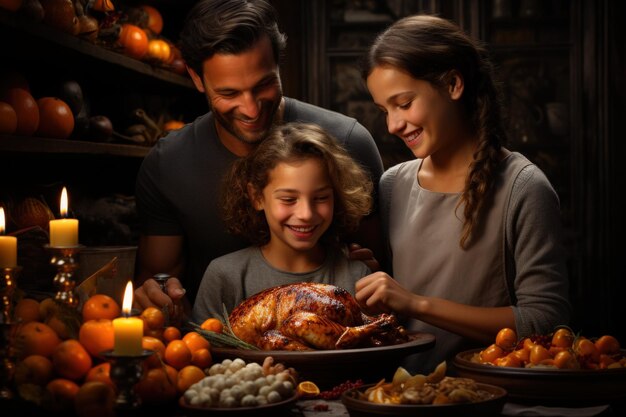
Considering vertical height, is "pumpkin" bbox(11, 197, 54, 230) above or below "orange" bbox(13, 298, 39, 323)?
above

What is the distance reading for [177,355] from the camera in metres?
1.79

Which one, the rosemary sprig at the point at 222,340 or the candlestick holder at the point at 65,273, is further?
the rosemary sprig at the point at 222,340

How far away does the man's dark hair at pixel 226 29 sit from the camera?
8.80ft

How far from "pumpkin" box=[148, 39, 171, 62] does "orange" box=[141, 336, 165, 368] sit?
245 cm

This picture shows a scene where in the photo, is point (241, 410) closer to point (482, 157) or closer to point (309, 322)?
point (309, 322)

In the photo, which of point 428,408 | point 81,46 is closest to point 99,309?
point 428,408

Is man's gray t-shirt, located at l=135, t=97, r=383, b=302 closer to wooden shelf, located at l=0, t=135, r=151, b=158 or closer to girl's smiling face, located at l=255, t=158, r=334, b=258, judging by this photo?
wooden shelf, located at l=0, t=135, r=151, b=158

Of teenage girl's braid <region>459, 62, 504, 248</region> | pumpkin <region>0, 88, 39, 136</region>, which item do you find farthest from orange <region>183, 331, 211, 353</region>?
pumpkin <region>0, 88, 39, 136</region>

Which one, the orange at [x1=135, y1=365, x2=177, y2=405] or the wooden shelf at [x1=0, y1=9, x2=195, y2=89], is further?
the wooden shelf at [x1=0, y1=9, x2=195, y2=89]

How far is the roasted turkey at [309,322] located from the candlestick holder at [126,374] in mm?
485

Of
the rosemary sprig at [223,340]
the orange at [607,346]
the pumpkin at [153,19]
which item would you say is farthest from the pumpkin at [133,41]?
the orange at [607,346]

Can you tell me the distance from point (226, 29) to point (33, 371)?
137cm

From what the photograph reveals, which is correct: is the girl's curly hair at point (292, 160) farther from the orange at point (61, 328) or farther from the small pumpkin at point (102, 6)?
the small pumpkin at point (102, 6)

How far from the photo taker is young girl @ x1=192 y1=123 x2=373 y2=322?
2.48m
